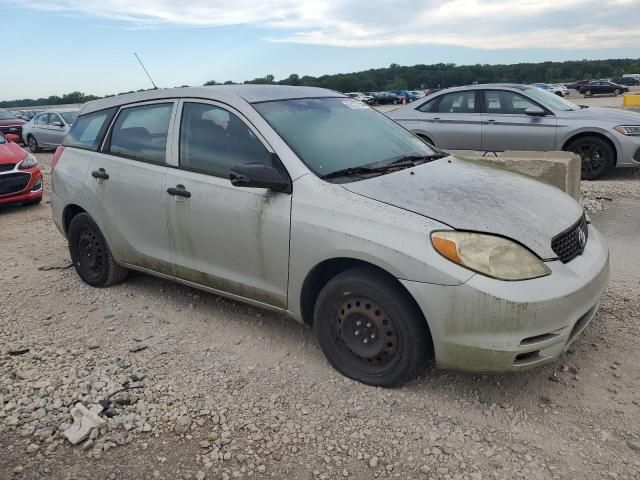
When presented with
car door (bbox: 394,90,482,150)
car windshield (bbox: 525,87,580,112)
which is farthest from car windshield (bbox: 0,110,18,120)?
car windshield (bbox: 525,87,580,112)

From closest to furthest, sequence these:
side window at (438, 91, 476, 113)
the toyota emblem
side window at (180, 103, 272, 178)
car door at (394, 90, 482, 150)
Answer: the toyota emblem → side window at (180, 103, 272, 178) → car door at (394, 90, 482, 150) → side window at (438, 91, 476, 113)

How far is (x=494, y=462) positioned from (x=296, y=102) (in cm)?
263

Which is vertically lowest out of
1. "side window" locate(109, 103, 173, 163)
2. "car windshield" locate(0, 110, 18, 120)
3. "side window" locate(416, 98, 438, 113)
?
"side window" locate(109, 103, 173, 163)

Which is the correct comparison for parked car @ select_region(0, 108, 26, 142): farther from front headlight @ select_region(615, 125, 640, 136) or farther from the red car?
front headlight @ select_region(615, 125, 640, 136)

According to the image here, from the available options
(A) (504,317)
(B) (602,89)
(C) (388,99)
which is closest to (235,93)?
(A) (504,317)

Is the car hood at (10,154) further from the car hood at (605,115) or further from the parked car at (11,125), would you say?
the parked car at (11,125)

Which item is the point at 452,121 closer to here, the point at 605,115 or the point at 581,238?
the point at 605,115

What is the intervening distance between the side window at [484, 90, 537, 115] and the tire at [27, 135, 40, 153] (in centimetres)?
1516

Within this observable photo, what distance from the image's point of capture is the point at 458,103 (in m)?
9.56

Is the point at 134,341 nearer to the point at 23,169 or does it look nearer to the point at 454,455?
the point at 454,455

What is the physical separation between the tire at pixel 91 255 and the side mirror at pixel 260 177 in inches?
81.1

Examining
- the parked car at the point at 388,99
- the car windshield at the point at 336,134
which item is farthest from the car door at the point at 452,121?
the parked car at the point at 388,99

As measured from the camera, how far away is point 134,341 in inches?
160

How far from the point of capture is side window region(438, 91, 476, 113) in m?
9.47
